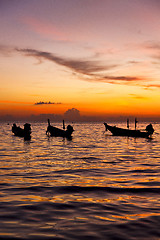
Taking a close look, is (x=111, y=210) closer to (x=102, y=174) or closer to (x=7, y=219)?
(x=7, y=219)

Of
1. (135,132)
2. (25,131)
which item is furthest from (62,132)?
(135,132)

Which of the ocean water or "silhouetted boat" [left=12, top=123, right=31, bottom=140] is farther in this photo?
"silhouetted boat" [left=12, top=123, right=31, bottom=140]

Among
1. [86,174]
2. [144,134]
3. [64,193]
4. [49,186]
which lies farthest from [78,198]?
[144,134]

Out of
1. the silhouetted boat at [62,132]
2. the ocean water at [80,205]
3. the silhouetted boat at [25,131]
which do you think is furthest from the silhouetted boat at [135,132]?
the ocean water at [80,205]

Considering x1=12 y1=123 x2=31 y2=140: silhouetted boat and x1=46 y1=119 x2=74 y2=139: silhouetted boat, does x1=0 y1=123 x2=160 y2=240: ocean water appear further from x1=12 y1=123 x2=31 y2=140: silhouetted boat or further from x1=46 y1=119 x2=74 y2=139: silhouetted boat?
x1=12 y1=123 x2=31 y2=140: silhouetted boat

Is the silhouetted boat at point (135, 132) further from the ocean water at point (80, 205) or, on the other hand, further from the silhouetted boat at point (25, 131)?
the ocean water at point (80, 205)

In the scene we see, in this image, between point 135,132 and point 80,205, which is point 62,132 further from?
point 80,205

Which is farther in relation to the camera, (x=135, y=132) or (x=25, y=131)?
(x=135, y=132)

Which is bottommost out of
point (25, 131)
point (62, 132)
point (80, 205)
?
point (80, 205)

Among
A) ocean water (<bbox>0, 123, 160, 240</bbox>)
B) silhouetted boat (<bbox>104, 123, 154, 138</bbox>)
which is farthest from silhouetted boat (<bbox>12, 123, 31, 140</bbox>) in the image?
ocean water (<bbox>0, 123, 160, 240</bbox>)

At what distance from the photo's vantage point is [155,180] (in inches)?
472

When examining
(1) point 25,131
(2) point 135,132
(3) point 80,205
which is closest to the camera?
(3) point 80,205

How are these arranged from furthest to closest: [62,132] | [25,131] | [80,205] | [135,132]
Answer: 1. [135,132]
2. [25,131]
3. [62,132]
4. [80,205]

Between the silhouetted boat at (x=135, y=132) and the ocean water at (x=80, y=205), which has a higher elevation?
the silhouetted boat at (x=135, y=132)
